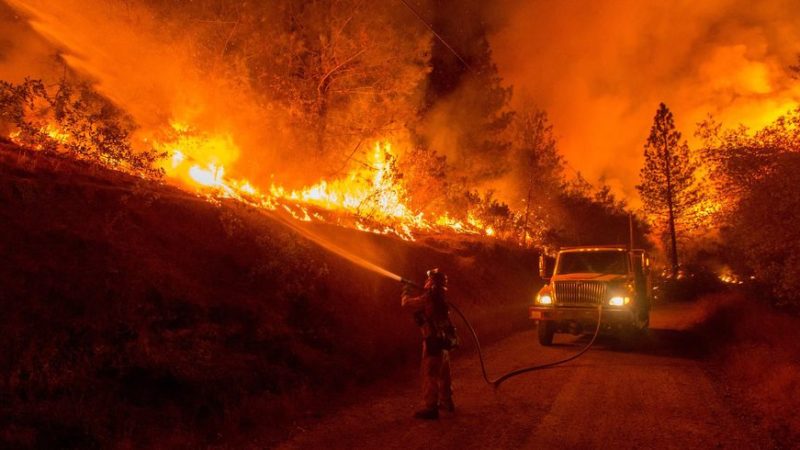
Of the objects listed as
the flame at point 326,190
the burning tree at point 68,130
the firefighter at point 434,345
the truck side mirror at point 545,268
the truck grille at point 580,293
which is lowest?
the firefighter at point 434,345

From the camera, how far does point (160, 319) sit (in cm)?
787

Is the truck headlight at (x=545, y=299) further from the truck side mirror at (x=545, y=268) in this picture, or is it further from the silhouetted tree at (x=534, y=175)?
the silhouetted tree at (x=534, y=175)

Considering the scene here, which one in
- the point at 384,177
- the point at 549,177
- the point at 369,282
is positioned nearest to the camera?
the point at 369,282

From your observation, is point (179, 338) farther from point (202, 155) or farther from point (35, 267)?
point (202, 155)

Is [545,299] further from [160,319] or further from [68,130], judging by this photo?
[68,130]

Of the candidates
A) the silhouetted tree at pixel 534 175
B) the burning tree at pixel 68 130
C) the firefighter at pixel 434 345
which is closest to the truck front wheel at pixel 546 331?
the firefighter at pixel 434 345

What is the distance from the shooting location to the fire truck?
12.8 m

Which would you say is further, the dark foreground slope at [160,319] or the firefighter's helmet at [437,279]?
the firefighter's helmet at [437,279]

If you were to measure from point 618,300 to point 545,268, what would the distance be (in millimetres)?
1974

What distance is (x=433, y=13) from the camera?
35.4 meters

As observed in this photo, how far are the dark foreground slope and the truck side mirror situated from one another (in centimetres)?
372

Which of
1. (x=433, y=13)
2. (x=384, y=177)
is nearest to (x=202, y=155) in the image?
(x=384, y=177)

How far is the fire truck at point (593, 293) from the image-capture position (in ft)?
42.0

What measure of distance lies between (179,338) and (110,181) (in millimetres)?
5026
